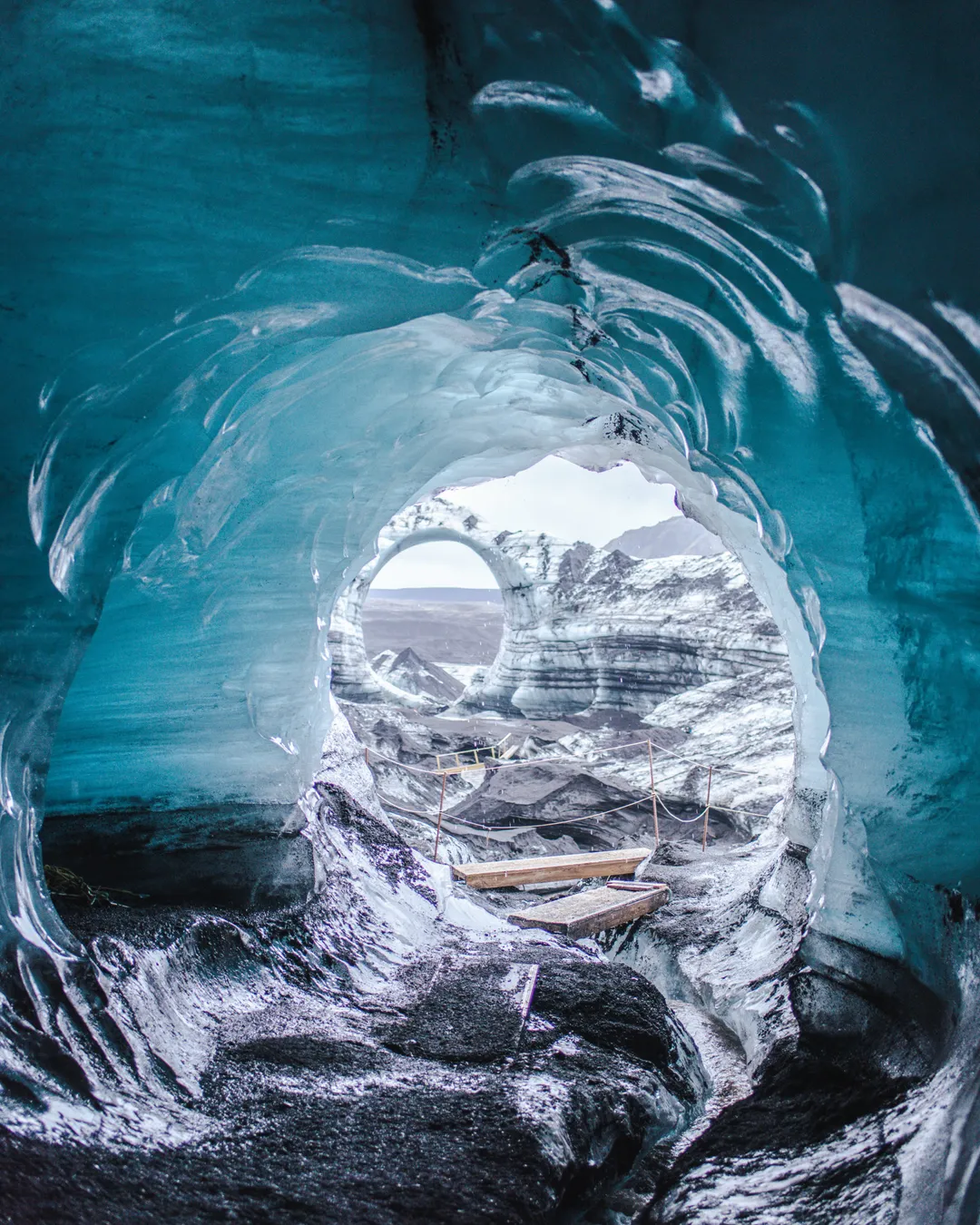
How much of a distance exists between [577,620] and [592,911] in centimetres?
946

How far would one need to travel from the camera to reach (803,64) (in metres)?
2.33

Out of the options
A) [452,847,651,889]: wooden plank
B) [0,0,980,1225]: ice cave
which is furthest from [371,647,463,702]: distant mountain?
[0,0,980,1225]: ice cave

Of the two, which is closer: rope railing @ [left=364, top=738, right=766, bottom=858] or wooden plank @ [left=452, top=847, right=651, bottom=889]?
wooden plank @ [left=452, top=847, right=651, bottom=889]

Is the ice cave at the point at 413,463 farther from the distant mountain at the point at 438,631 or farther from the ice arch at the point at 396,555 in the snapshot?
the distant mountain at the point at 438,631

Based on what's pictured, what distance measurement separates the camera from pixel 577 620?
14.4 meters

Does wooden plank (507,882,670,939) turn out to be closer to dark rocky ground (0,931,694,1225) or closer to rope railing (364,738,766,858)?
dark rocky ground (0,931,694,1225)

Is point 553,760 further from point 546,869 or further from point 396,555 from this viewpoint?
point 396,555

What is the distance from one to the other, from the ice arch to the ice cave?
8932 millimetres

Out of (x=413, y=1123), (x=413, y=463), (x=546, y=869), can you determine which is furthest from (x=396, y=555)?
(x=413, y=1123)

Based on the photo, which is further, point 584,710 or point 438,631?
point 438,631

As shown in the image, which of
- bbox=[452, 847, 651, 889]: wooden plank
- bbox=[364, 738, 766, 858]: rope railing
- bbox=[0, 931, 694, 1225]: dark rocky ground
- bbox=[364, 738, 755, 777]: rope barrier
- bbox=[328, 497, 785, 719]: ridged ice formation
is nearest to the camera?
bbox=[0, 931, 694, 1225]: dark rocky ground

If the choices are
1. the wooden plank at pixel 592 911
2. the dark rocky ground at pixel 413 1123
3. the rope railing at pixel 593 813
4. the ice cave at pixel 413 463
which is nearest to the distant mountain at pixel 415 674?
the rope railing at pixel 593 813

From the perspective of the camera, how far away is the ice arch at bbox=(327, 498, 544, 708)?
13.9 metres

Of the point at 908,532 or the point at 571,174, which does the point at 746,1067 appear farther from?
the point at 571,174
